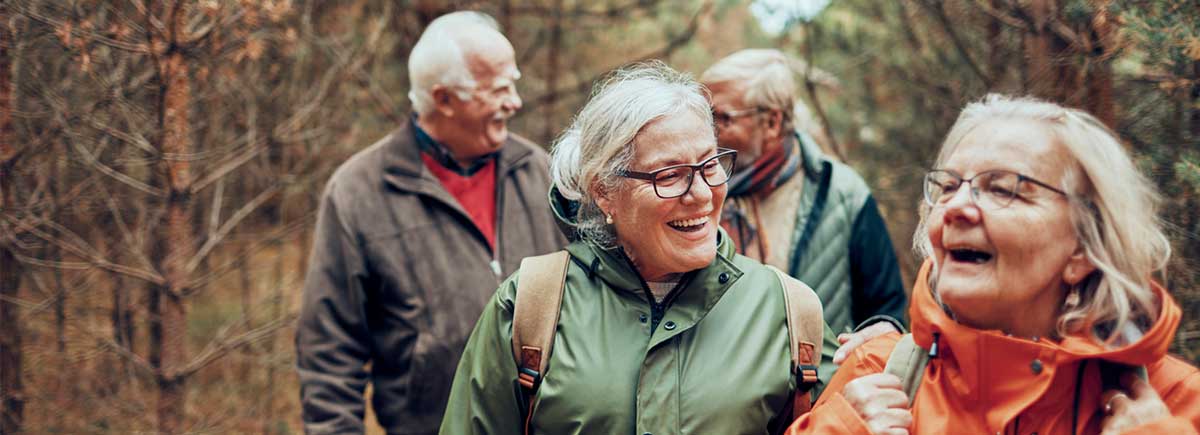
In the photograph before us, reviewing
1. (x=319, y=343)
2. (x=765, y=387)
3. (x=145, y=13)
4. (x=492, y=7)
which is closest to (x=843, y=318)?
(x=765, y=387)

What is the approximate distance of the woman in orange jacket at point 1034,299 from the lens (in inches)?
92.8

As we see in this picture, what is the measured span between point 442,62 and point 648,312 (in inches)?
78.4

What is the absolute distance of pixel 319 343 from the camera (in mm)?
4215

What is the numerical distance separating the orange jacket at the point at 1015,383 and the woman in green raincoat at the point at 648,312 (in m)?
0.35

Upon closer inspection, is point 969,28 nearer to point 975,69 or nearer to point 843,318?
point 975,69

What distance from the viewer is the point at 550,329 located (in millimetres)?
2910

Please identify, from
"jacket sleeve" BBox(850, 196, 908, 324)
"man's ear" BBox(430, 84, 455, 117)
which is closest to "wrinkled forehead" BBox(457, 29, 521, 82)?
"man's ear" BBox(430, 84, 455, 117)

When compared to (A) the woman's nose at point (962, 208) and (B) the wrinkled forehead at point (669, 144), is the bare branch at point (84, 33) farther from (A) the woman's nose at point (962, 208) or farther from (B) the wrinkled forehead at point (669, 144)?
(A) the woman's nose at point (962, 208)

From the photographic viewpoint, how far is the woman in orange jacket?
2.36m

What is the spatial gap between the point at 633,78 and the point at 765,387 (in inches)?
38.7

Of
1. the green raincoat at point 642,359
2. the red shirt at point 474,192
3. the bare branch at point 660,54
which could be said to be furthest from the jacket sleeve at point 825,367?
the bare branch at point 660,54

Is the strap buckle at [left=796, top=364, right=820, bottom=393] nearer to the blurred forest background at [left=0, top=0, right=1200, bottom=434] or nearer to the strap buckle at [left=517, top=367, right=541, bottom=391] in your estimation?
the strap buckle at [left=517, top=367, right=541, bottom=391]

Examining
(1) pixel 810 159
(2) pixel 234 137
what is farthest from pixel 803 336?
(2) pixel 234 137

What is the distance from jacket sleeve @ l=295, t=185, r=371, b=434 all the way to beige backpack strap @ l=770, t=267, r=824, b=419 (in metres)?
1.96
